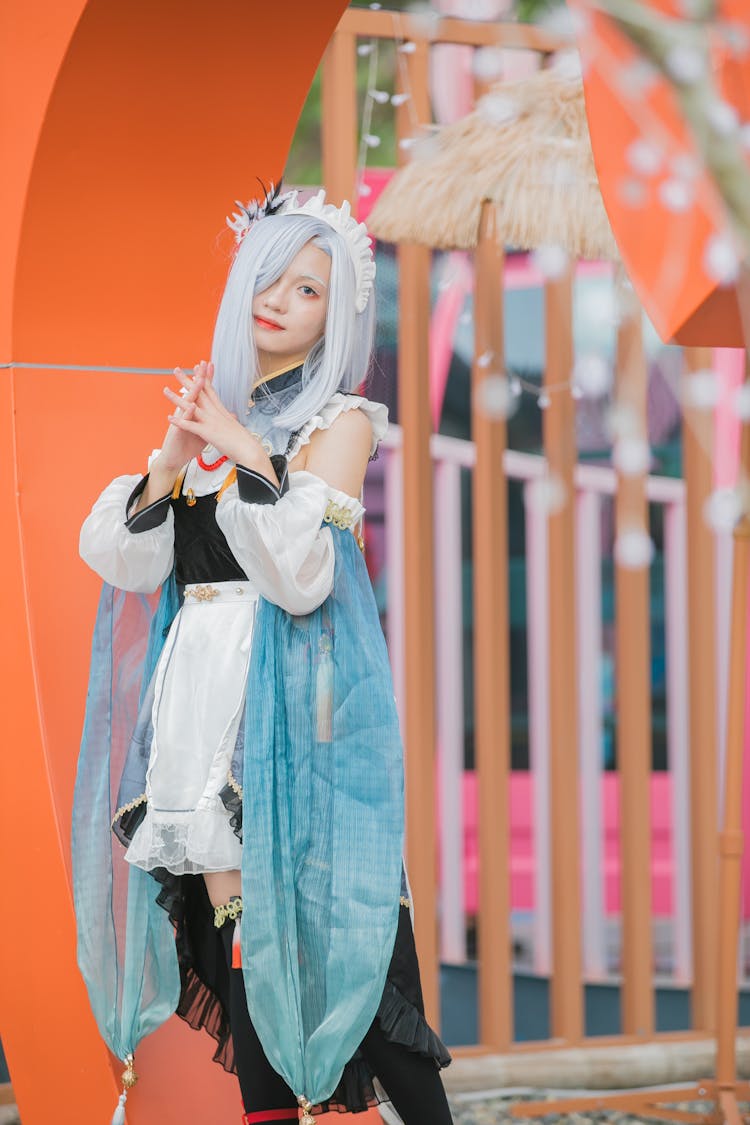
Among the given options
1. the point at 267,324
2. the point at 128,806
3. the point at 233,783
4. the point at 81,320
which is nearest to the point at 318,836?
the point at 233,783

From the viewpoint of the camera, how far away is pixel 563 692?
10.9 feet

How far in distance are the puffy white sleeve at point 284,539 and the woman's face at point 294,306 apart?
Result: 23cm

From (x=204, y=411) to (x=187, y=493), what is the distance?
0.20 metres

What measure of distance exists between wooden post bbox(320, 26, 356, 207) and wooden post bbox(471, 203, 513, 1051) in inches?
14.0

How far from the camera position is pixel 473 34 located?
334 centimetres

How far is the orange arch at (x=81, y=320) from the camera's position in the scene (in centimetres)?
209

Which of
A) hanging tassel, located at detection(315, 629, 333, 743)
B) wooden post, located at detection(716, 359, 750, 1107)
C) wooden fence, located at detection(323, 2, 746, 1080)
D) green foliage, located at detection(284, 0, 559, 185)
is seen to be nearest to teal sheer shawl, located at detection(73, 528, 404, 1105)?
hanging tassel, located at detection(315, 629, 333, 743)

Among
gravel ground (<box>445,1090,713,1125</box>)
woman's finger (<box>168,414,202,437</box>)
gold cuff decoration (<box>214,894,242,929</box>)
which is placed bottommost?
gravel ground (<box>445,1090,713,1125</box>)

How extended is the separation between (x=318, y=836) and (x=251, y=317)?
688mm

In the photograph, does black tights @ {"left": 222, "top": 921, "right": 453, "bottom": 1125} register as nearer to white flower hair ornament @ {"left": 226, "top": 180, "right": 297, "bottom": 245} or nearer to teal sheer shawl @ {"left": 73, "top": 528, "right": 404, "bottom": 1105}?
teal sheer shawl @ {"left": 73, "top": 528, "right": 404, "bottom": 1105}

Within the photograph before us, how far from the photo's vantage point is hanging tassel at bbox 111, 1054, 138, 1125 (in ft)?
6.36

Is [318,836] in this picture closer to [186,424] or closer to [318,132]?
[186,424]

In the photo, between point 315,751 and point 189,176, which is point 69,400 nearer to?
point 189,176

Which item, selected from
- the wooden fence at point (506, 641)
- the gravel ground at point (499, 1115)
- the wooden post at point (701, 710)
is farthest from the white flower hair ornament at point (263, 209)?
the gravel ground at point (499, 1115)
